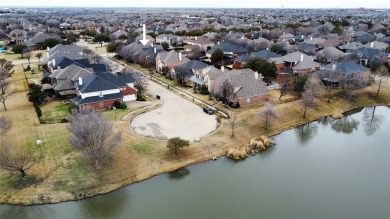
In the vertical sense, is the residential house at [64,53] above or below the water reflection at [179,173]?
above

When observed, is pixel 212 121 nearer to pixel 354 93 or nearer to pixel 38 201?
pixel 38 201

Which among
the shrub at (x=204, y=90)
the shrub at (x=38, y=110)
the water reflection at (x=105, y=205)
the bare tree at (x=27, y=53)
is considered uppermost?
the bare tree at (x=27, y=53)

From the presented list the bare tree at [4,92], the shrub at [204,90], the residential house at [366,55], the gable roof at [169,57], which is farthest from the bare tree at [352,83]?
the bare tree at [4,92]

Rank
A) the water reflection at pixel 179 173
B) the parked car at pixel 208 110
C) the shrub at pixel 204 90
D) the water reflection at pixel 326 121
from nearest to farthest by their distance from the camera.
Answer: the water reflection at pixel 179 173 → the parked car at pixel 208 110 → the water reflection at pixel 326 121 → the shrub at pixel 204 90

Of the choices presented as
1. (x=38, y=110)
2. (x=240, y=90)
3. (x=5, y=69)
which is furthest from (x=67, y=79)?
(x=240, y=90)

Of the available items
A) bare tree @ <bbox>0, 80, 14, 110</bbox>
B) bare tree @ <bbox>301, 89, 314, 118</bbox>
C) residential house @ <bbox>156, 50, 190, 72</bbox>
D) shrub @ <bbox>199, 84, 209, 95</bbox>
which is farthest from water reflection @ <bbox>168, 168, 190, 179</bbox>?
residential house @ <bbox>156, 50, 190, 72</bbox>

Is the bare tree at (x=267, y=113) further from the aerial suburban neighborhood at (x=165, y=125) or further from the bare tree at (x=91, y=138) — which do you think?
the bare tree at (x=91, y=138)

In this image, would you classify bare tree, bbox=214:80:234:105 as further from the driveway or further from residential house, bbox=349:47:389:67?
residential house, bbox=349:47:389:67
